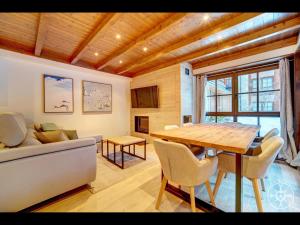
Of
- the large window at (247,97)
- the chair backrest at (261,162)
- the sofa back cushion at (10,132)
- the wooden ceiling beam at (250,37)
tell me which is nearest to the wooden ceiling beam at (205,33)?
the wooden ceiling beam at (250,37)

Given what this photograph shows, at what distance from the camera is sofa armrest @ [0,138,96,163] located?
1.24m

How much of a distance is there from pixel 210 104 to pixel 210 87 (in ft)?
1.66

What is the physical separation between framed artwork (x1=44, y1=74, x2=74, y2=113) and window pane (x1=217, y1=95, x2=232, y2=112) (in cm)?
419

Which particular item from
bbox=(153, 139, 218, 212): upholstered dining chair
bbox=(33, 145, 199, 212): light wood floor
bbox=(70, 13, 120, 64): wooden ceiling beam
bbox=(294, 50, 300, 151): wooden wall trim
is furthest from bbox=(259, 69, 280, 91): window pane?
bbox=(70, 13, 120, 64): wooden ceiling beam

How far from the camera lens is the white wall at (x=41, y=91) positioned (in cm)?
294

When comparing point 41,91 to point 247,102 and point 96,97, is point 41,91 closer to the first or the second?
point 96,97

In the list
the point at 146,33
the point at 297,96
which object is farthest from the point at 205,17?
the point at 297,96

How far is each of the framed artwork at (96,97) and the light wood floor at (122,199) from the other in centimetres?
248

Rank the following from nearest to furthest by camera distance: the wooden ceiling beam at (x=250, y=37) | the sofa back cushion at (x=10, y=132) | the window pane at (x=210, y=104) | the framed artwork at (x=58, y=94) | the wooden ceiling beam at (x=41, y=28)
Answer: the sofa back cushion at (x=10, y=132), the wooden ceiling beam at (x=41, y=28), the wooden ceiling beam at (x=250, y=37), the framed artwork at (x=58, y=94), the window pane at (x=210, y=104)

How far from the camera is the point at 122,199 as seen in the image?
1.63 meters

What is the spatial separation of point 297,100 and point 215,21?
86.9 inches

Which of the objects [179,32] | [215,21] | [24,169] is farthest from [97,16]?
[24,169]

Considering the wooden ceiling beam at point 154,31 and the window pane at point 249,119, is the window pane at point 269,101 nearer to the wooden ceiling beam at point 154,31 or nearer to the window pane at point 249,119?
the window pane at point 249,119
